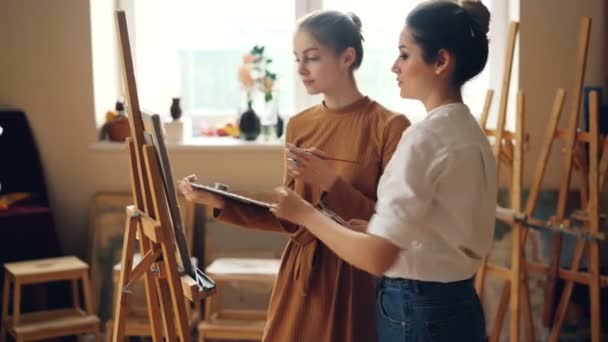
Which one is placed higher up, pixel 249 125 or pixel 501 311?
pixel 249 125

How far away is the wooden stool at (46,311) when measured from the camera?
3406mm

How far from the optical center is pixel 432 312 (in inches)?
59.4

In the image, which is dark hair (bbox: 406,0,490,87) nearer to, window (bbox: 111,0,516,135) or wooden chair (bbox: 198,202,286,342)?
wooden chair (bbox: 198,202,286,342)

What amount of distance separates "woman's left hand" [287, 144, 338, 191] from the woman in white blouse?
1.02 ft

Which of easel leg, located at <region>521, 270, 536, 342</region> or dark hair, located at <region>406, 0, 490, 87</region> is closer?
dark hair, located at <region>406, 0, 490, 87</region>

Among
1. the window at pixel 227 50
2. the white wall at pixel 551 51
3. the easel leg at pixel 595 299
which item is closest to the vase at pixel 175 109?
the window at pixel 227 50

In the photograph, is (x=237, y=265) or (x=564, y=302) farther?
(x=237, y=265)

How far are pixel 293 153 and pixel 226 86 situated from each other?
2.47 meters

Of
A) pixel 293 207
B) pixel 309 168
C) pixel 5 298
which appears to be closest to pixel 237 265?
pixel 5 298

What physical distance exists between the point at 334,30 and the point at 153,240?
2.28ft

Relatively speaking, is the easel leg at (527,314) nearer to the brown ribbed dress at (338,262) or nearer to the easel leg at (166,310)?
the brown ribbed dress at (338,262)

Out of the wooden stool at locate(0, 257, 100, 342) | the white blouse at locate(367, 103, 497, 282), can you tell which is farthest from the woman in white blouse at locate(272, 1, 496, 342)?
the wooden stool at locate(0, 257, 100, 342)

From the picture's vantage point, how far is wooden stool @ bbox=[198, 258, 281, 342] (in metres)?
3.42

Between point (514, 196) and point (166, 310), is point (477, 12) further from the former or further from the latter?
point (514, 196)
